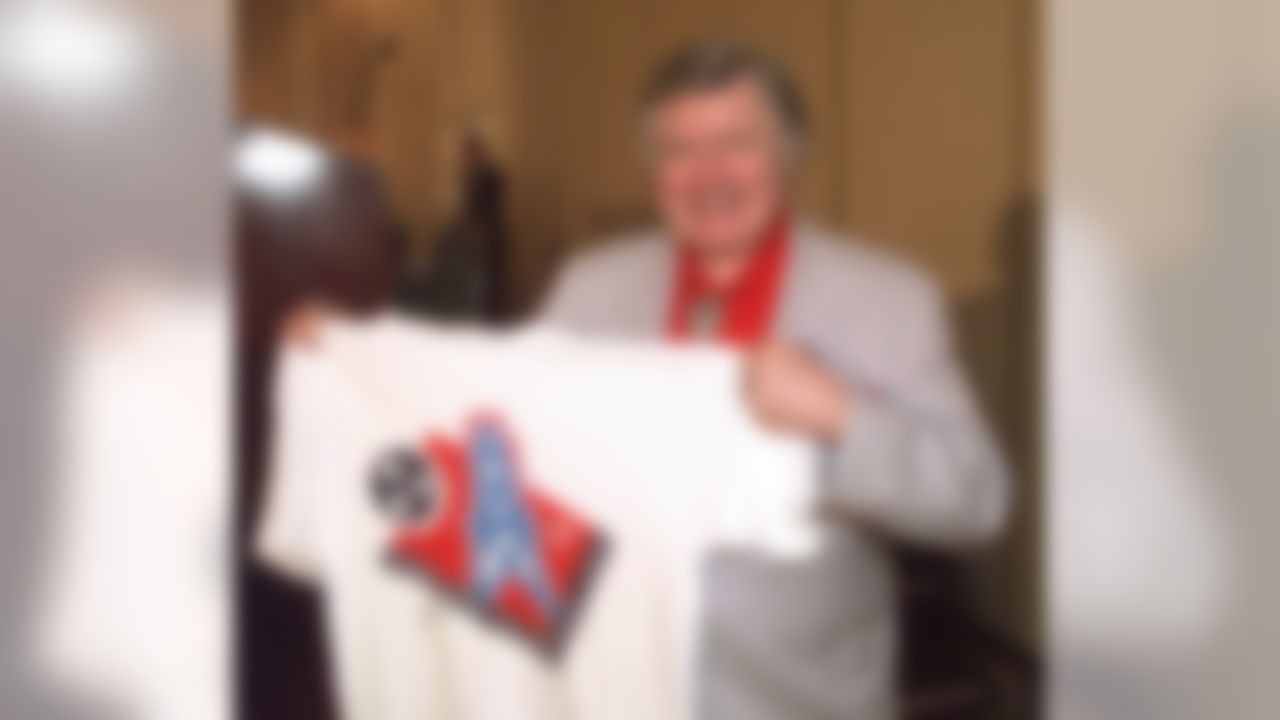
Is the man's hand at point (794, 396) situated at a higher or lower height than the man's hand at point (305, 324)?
lower

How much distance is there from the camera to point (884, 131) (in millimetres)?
839

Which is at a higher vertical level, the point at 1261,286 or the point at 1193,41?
the point at 1193,41

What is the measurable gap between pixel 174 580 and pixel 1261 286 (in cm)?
70

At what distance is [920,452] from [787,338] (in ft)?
0.32

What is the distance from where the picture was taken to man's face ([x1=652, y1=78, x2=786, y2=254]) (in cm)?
80

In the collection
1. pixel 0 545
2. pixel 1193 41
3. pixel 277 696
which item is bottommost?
pixel 277 696

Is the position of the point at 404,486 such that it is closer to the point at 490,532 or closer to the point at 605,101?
the point at 490,532

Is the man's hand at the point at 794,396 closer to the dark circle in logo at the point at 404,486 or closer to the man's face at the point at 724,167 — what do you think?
the man's face at the point at 724,167

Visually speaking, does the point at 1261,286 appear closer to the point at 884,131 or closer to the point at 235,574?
the point at 884,131

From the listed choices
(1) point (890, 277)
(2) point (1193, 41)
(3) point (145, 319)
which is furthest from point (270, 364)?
(2) point (1193, 41)

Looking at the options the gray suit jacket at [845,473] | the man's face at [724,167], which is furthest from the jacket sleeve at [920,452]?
the man's face at [724,167]

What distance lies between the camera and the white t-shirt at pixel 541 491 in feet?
2.57

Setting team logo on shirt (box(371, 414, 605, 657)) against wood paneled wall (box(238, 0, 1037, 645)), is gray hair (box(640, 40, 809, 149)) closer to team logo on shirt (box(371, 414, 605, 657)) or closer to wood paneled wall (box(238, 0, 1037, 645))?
wood paneled wall (box(238, 0, 1037, 645))

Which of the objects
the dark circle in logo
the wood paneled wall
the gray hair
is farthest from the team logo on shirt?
the gray hair
